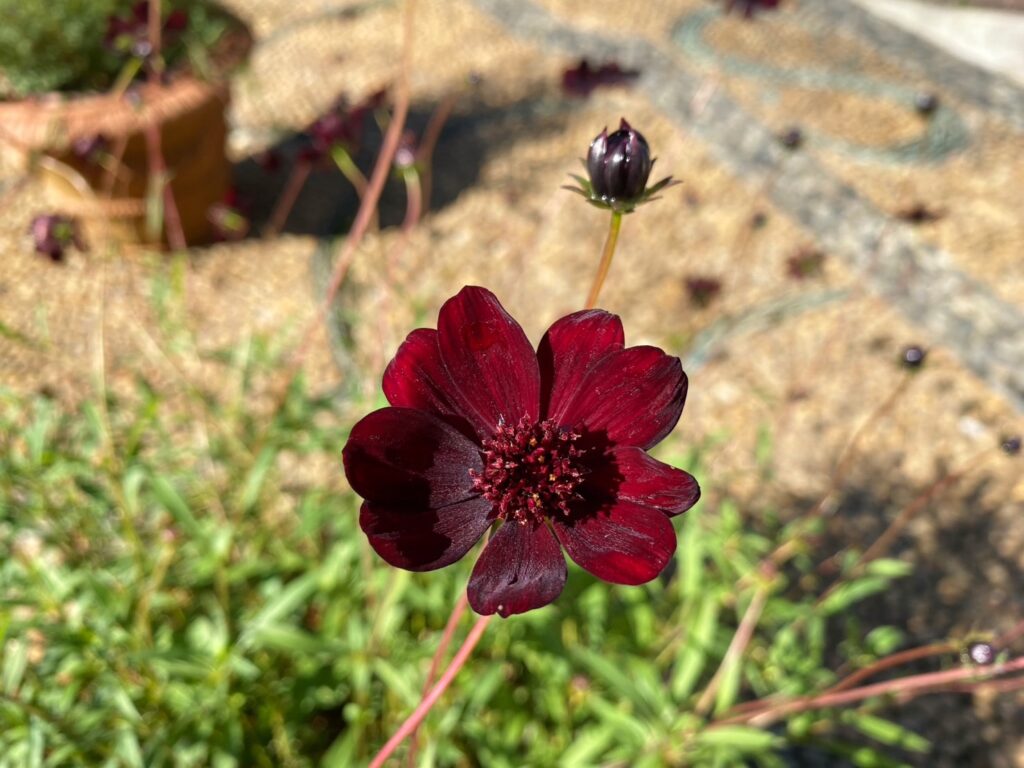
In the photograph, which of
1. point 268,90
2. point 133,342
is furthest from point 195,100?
point 268,90

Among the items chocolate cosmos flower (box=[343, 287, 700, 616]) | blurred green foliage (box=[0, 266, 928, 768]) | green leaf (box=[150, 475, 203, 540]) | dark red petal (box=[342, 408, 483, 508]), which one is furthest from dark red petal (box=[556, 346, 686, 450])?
green leaf (box=[150, 475, 203, 540])

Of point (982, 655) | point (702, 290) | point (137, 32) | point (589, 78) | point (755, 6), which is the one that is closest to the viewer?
point (982, 655)

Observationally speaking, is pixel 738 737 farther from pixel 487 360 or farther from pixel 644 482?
pixel 487 360

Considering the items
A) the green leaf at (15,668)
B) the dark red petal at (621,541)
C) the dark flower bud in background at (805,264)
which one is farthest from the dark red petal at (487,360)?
the dark flower bud in background at (805,264)

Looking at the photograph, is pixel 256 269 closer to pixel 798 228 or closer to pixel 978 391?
pixel 798 228

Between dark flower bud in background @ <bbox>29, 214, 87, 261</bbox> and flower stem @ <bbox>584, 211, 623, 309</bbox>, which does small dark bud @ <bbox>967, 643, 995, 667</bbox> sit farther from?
dark flower bud in background @ <bbox>29, 214, 87, 261</bbox>

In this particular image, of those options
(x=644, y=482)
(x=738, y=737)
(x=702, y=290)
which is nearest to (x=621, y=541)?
(x=644, y=482)
